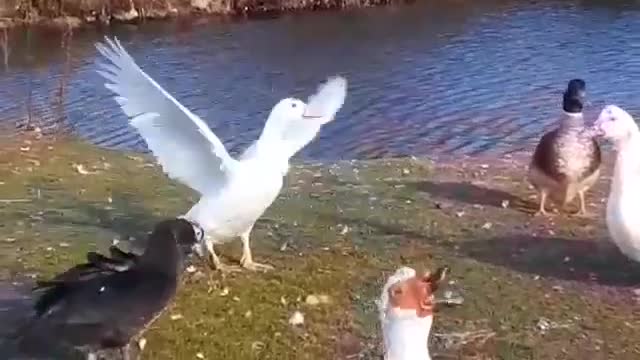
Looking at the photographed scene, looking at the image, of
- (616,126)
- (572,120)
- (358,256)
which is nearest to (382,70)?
(572,120)

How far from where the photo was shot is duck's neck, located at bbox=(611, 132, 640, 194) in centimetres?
669

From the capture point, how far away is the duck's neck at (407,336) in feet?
13.2

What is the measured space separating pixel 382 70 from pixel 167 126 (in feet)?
40.7

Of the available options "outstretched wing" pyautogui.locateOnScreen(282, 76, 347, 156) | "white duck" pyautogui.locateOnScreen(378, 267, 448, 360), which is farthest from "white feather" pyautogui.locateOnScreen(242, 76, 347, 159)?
"white duck" pyautogui.locateOnScreen(378, 267, 448, 360)

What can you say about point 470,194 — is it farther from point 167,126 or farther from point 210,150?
point 167,126

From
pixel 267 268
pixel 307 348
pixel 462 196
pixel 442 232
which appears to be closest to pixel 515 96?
pixel 462 196

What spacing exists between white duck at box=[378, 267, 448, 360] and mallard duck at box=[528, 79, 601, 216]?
4429 millimetres

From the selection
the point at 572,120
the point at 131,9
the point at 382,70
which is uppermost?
the point at 572,120

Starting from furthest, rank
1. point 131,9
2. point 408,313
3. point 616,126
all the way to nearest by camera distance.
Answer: point 131,9 < point 616,126 < point 408,313

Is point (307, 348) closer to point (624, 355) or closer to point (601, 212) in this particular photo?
point (624, 355)

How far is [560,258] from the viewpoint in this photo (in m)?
7.30

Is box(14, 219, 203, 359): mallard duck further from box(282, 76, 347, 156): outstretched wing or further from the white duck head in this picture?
the white duck head

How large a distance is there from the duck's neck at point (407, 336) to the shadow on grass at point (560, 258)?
9.77 ft

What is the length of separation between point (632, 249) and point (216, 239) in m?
2.34
